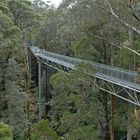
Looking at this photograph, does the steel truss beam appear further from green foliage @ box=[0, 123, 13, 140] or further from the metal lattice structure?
green foliage @ box=[0, 123, 13, 140]

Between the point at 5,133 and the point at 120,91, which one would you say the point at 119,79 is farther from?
the point at 5,133

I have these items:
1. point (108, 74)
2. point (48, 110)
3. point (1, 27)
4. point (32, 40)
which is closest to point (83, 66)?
point (108, 74)

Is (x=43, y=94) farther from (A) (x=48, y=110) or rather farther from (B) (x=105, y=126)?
(B) (x=105, y=126)

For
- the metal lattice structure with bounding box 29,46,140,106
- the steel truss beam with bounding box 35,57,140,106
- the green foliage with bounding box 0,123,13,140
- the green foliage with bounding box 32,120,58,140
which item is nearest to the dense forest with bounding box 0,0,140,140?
the steel truss beam with bounding box 35,57,140,106

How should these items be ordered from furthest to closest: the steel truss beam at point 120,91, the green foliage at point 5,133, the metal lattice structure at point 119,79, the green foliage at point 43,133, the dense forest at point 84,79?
the dense forest at point 84,79, the steel truss beam at point 120,91, the metal lattice structure at point 119,79, the green foliage at point 43,133, the green foliage at point 5,133

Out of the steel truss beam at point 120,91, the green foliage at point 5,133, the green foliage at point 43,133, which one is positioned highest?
the green foliage at point 5,133

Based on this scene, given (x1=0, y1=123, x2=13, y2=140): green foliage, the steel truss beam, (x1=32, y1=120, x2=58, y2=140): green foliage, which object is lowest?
(x1=32, y1=120, x2=58, y2=140): green foliage

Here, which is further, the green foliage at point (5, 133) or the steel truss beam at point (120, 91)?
the steel truss beam at point (120, 91)

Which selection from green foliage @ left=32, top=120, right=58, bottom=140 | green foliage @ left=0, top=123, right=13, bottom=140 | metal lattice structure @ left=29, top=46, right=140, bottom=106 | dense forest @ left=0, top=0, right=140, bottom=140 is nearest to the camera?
green foliage @ left=0, top=123, right=13, bottom=140

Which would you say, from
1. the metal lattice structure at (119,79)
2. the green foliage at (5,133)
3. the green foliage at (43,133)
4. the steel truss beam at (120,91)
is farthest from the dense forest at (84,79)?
the green foliage at (5,133)

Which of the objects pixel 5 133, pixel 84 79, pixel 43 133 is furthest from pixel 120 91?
pixel 5 133

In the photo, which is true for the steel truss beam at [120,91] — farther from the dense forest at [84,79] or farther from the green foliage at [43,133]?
the green foliage at [43,133]

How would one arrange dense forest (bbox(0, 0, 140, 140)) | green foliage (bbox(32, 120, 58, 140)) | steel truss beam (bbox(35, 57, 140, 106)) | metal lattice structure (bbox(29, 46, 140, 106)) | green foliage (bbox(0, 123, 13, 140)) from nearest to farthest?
green foliage (bbox(0, 123, 13, 140)) < green foliage (bbox(32, 120, 58, 140)) < metal lattice structure (bbox(29, 46, 140, 106)) < steel truss beam (bbox(35, 57, 140, 106)) < dense forest (bbox(0, 0, 140, 140))

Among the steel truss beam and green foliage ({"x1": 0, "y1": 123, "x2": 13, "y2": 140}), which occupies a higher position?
green foliage ({"x1": 0, "y1": 123, "x2": 13, "y2": 140})
